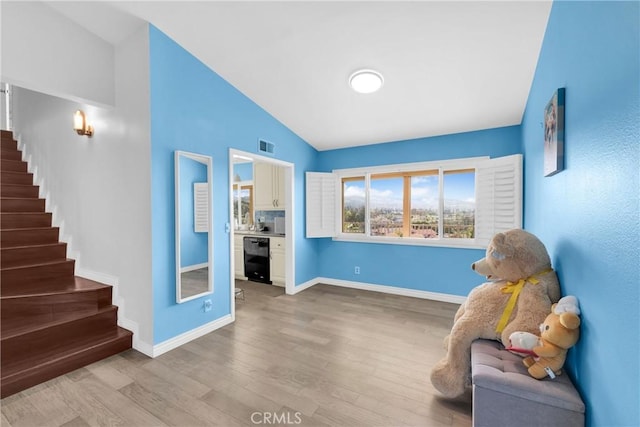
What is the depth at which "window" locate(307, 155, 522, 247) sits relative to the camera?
3197mm

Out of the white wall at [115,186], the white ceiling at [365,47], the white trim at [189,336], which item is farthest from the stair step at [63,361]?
the white ceiling at [365,47]

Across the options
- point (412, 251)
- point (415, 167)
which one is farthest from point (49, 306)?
point (415, 167)

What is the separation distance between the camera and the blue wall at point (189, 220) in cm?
270

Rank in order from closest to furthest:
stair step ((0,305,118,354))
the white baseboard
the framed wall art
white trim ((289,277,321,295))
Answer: the framed wall art < stair step ((0,305,118,354)) < the white baseboard < white trim ((289,277,321,295))

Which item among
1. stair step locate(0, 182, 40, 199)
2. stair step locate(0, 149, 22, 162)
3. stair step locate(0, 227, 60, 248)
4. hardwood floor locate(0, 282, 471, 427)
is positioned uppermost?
stair step locate(0, 149, 22, 162)

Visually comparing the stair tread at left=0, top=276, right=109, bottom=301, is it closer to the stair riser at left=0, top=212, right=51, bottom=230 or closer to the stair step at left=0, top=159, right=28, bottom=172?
the stair riser at left=0, top=212, right=51, bottom=230

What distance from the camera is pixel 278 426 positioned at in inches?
66.2

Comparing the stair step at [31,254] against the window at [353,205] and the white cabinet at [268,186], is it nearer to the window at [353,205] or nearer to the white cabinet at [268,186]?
the white cabinet at [268,186]

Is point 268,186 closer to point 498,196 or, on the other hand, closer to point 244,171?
point 244,171

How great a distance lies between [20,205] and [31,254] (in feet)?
3.03

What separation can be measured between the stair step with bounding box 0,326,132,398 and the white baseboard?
238 centimetres

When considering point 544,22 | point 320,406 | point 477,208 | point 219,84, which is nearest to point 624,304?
point 320,406

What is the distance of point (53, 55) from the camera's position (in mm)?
2352

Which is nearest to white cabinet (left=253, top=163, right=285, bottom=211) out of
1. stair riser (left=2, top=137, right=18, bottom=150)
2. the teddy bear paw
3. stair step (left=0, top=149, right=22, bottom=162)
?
stair step (left=0, top=149, right=22, bottom=162)
